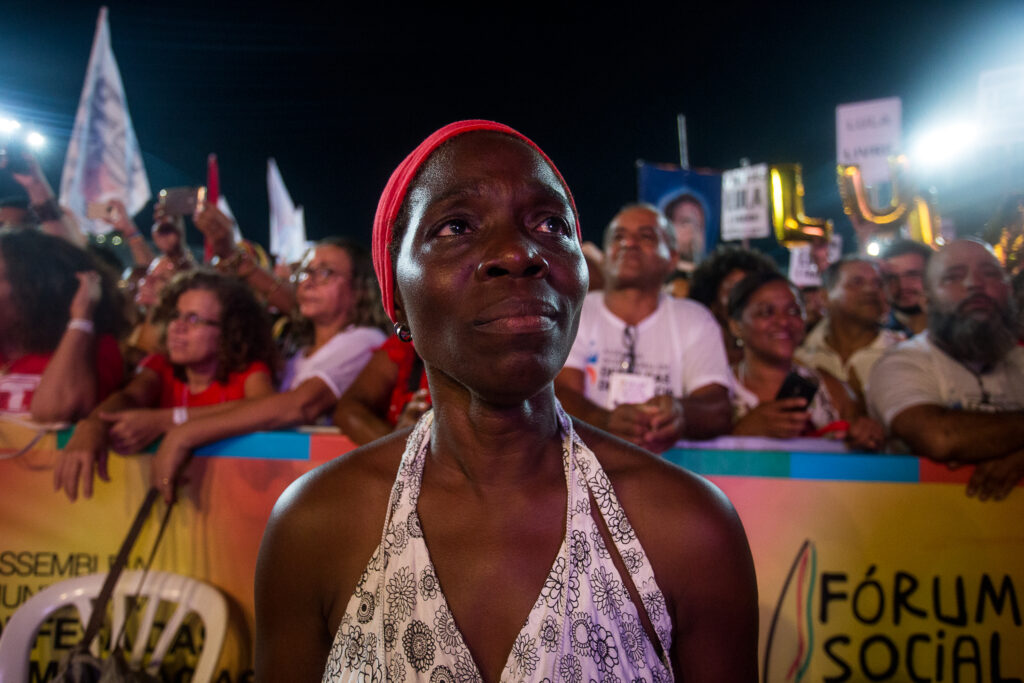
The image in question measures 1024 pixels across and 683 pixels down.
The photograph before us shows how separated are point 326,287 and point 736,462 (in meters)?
2.44

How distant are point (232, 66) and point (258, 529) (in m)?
22.0

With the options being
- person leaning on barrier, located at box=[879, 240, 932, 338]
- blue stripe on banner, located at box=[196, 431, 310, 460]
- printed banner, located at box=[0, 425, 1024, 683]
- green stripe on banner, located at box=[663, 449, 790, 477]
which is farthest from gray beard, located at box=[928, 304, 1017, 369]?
blue stripe on banner, located at box=[196, 431, 310, 460]

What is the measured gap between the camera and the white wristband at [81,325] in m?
3.33

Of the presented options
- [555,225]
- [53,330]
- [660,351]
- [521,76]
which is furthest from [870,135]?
[521,76]

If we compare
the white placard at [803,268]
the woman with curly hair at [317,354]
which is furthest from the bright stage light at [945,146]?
the woman with curly hair at [317,354]

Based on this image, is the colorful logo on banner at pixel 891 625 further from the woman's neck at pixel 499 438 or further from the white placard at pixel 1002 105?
the white placard at pixel 1002 105

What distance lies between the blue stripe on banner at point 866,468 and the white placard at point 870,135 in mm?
6320

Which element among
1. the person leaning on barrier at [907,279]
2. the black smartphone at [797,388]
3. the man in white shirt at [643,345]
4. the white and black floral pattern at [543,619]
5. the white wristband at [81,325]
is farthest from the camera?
the person leaning on barrier at [907,279]

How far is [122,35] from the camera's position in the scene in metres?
17.7

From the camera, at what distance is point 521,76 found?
20.3m

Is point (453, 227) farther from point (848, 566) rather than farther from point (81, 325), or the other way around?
point (81, 325)

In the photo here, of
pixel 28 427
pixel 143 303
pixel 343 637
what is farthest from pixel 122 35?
pixel 343 637

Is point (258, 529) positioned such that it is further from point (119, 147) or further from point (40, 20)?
point (40, 20)

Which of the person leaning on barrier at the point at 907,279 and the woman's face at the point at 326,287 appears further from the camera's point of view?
the person leaning on barrier at the point at 907,279
